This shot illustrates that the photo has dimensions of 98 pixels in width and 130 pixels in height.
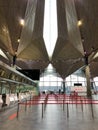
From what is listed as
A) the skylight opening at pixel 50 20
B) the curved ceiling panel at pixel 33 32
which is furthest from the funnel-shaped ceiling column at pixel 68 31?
the curved ceiling panel at pixel 33 32

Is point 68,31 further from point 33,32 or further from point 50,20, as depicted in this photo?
point 33,32

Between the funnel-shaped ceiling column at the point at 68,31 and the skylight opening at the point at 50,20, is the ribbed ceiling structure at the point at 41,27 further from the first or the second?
the skylight opening at the point at 50,20

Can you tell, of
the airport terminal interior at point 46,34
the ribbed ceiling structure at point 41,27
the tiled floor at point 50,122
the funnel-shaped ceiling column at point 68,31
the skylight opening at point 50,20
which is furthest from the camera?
the skylight opening at point 50,20

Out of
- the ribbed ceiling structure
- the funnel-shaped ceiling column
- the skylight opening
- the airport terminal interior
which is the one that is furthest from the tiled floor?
the skylight opening

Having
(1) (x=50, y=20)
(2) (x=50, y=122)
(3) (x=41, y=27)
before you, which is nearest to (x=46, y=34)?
(1) (x=50, y=20)

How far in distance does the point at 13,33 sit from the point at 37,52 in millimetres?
6821

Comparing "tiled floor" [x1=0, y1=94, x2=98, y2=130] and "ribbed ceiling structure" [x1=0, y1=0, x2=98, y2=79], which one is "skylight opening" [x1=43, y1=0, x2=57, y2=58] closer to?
"ribbed ceiling structure" [x1=0, y1=0, x2=98, y2=79]

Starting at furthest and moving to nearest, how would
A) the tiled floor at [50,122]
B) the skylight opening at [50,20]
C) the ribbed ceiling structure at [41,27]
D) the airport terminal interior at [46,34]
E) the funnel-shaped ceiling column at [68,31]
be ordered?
1. the skylight opening at [50,20]
2. the funnel-shaped ceiling column at [68,31]
3. the ribbed ceiling structure at [41,27]
4. the airport terminal interior at [46,34]
5. the tiled floor at [50,122]

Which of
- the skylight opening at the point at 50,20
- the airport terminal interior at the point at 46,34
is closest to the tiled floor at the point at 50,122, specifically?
the airport terminal interior at the point at 46,34

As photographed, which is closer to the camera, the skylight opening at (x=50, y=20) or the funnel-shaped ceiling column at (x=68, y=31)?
the funnel-shaped ceiling column at (x=68, y=31)

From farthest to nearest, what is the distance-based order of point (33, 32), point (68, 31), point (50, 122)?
1. point (33, 32)
2. point (68, 31)
3. point (50, 122)

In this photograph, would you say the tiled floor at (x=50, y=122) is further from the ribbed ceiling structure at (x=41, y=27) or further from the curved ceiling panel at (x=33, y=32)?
the curved ceiling panel at (x=33, y=32)

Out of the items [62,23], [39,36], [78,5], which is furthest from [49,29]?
[78,5]

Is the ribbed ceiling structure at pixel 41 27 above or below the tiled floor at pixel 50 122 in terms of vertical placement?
above
